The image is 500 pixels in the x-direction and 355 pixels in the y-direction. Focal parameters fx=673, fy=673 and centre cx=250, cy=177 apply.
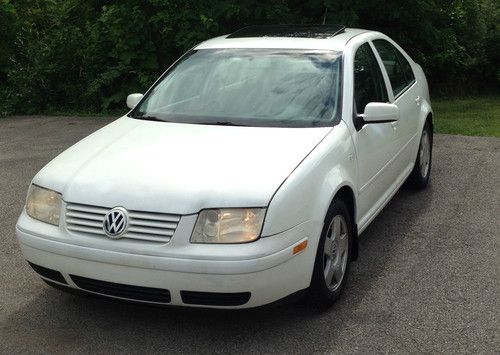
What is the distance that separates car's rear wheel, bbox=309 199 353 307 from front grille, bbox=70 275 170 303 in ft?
2.91

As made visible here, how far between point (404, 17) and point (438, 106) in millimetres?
1932

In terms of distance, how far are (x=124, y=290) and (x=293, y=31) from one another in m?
→ 2.75

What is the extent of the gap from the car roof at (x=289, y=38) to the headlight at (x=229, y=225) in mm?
1904

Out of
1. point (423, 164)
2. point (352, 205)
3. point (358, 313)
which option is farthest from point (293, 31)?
point (358, 313)

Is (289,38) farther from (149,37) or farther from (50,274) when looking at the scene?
(149,37)

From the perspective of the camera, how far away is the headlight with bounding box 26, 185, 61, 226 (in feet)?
12.3

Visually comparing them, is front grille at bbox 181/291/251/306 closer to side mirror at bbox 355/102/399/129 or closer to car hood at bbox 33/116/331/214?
car hood at bbox 33/116/331/214

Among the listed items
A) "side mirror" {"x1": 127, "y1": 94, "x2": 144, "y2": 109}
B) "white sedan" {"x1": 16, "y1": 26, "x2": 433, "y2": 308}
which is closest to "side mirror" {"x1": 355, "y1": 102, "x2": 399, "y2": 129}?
"white sedan" {"x1": 16, "y1": 26, "x2": 433, "y2": 308}

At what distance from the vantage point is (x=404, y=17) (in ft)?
35.5

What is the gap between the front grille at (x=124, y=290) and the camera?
3473 mm

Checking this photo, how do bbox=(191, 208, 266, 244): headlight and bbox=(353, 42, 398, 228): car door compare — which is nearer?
bbox=(191, 208, 266, 244): headlight

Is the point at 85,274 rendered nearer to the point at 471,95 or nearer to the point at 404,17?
the point at 404,17

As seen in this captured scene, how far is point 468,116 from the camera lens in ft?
35.1

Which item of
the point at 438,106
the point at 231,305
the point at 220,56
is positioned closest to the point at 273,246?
the point at 231,305
